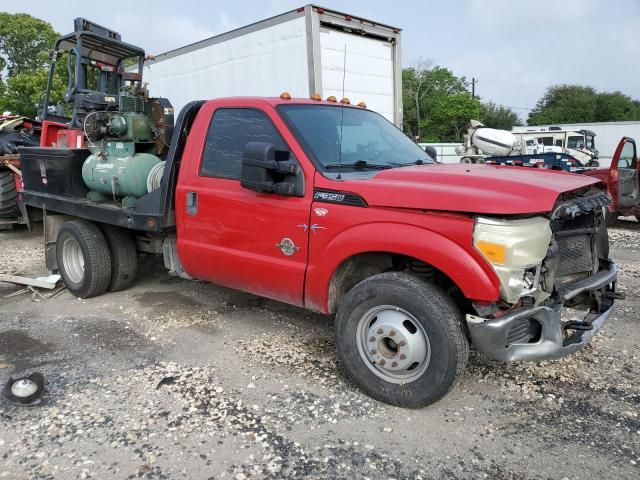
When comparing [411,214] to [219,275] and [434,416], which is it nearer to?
[434,416]

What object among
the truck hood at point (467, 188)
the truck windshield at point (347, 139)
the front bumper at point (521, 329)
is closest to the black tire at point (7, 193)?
the truck windshield at point (347, 139)

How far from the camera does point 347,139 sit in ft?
13.5

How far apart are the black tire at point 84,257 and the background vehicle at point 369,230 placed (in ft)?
0.14

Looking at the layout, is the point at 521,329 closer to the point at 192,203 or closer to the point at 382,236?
the point at 382,236

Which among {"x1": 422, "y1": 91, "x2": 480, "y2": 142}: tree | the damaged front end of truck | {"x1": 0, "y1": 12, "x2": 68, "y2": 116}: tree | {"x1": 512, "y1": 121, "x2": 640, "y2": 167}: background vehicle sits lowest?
the damaged front end of truck

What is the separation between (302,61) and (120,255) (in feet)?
15.6

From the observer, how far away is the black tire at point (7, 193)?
8422mm

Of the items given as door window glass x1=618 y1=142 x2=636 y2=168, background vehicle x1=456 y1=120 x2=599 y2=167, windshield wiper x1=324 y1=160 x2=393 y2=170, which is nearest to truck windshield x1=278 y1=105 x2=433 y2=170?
windshield wiper x1=324 y1=160 x2=393 y2=170

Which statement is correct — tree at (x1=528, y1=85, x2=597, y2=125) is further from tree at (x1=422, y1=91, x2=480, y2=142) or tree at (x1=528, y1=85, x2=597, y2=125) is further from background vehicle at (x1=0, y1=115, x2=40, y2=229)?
background vehicle at (x1=0, y1=115, x2=40, y2=229)

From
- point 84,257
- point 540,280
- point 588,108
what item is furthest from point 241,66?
point 588,108

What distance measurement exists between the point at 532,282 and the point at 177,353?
8.78ft

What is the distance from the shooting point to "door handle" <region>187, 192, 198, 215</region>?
170 inches

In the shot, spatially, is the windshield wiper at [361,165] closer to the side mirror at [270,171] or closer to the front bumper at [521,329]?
the side mirror at [270,171]

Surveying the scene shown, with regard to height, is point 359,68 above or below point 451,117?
below
